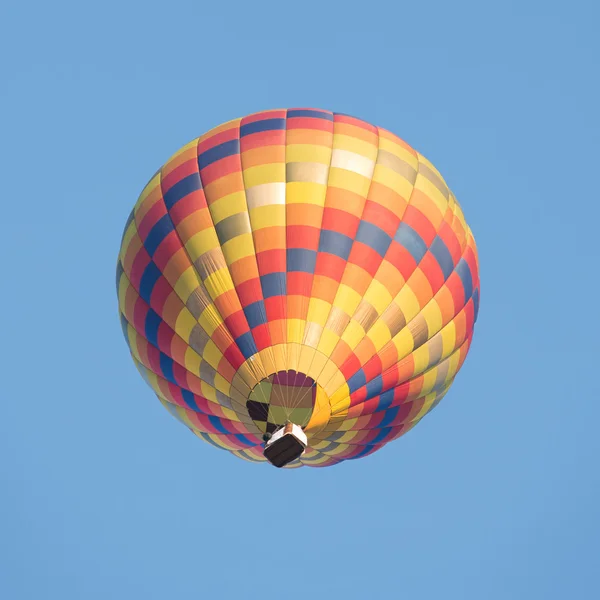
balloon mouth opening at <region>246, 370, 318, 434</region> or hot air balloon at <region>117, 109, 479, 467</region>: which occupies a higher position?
hot air balloon at <region>117, 109, 479, 467</region>

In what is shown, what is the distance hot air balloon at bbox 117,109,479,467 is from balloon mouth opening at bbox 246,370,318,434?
2cm

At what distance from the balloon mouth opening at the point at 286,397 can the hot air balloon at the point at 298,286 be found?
20 mm

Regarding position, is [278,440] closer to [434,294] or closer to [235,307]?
[235,307]

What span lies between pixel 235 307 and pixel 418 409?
389 cm

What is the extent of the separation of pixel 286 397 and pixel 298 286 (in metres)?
1.62

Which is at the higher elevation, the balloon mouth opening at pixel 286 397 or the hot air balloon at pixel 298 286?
the hot air balloon at pixel 298 286

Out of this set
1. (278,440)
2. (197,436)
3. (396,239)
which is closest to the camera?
(278,440)

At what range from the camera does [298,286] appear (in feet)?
79.4

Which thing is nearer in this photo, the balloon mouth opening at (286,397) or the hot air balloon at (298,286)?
the balloon mouth opening at (286,397)

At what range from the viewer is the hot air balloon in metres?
24.0

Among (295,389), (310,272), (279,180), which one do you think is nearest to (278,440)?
(295,389)

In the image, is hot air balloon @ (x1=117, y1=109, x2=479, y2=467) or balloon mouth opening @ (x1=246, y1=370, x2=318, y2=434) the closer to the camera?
balloon mouth opening @ (x1=246, y1=370, x2=318, y2=434)

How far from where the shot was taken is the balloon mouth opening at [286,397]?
78.0ft

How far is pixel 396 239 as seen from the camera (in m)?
25.2
